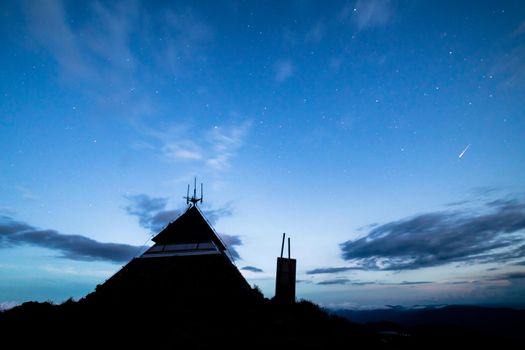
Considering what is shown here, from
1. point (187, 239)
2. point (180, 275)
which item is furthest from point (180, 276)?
point (187, 239)

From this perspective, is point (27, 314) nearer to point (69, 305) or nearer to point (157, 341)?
point (69, 305)

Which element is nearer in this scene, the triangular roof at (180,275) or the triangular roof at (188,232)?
the triangular roof at (180,275)

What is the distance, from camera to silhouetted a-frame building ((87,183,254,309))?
16.5m

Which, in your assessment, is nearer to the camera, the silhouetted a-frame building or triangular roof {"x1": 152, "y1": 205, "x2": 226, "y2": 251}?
the silhouetted a-frame building

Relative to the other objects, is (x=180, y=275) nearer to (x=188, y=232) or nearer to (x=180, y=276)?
(x=180, y=276)

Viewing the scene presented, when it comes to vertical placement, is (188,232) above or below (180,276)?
above

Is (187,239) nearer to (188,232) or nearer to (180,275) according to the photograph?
(188,232)

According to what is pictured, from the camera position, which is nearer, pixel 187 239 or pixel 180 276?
pixel 180 276

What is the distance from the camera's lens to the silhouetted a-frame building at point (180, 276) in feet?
54.0

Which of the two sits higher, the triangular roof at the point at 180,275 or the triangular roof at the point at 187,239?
the triangular roof at the point at 187,239

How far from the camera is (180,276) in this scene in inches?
700

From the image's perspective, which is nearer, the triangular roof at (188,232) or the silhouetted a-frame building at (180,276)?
the silhouetted a-frame building at (180,276)

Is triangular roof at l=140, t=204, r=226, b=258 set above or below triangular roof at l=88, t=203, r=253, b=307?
above

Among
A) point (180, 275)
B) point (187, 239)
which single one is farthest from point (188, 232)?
point (180, 275)
